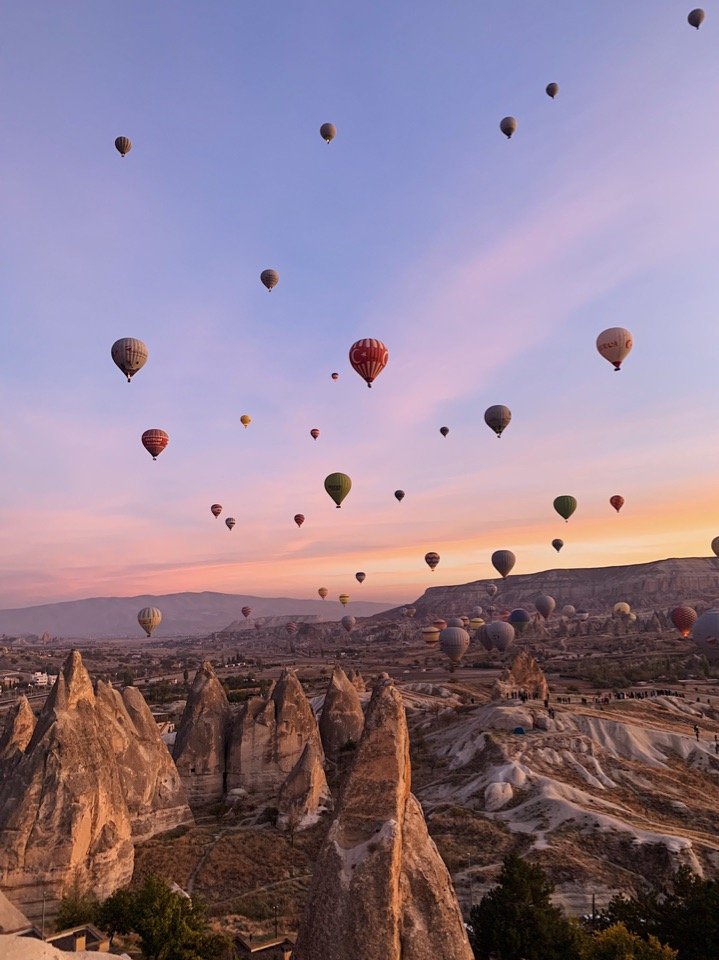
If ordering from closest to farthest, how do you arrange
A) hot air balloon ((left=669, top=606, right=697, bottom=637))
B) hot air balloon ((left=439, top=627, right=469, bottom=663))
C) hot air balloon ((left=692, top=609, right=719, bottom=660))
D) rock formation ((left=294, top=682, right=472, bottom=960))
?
rock formation ((left=294, top=682, right=472, bottom=960)) < hot air balloon ((left=692, top=609, right=719, bottom=660)) < hot air balloon ((left=439, top=627, right=469, bottom=663)) < hot air balloon ((left=669, top=606, right=697, bottom=637))

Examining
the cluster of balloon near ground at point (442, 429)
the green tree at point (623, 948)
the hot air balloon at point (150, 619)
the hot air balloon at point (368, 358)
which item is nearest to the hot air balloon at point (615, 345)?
the cluster of balloon near ground at point (442, 429)

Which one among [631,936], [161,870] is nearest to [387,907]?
[631,936]

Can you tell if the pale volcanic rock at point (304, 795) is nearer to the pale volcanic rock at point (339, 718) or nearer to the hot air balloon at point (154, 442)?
the pale volcanic rock at point (339, 718)

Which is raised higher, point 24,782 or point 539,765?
point 24,782

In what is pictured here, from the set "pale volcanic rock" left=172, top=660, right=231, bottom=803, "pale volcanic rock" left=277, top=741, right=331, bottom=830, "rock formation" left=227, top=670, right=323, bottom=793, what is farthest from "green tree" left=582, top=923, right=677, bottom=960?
"pale volcanic rock" left=172, top=660, right=231, bottom=803

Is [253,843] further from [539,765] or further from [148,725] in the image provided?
[539,765]

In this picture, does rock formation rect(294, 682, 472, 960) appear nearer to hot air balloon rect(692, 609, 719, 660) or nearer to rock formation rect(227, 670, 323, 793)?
rock formation rect(227, 670, 323, 793)
